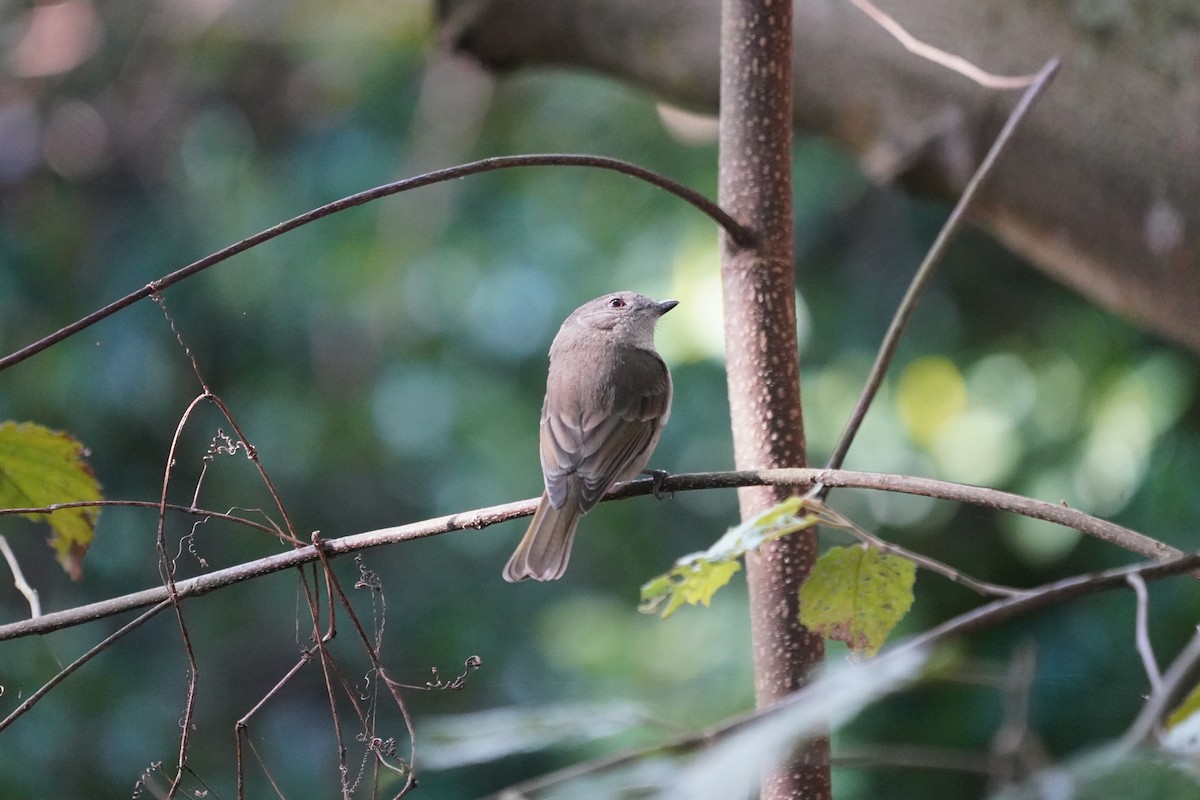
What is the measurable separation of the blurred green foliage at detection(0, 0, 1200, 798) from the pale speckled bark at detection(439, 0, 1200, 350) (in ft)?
3.84

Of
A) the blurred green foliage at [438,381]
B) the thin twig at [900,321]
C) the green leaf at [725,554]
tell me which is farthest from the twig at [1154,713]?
the blurred green foliage at [438,381]

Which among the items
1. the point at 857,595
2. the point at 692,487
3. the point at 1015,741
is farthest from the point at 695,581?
the point at 1015,741

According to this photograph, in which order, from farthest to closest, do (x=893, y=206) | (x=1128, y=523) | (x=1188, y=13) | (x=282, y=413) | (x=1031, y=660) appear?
1. (x=282, y=413)
2. (x=893, y=206)
3. (x=1128, y=523)
4. (x=1188, y=13)
5. (x=1031, y=660)

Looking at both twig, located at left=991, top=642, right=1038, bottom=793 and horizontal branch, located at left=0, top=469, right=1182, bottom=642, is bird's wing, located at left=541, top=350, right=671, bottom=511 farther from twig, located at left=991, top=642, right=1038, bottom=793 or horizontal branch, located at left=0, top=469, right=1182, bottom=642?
twig, located at left=991, top=642, right=1038, bottom=793

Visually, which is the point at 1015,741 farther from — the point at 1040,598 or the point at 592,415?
the point at 592,415

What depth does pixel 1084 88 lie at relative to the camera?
140 inches

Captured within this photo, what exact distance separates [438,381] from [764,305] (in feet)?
16.5

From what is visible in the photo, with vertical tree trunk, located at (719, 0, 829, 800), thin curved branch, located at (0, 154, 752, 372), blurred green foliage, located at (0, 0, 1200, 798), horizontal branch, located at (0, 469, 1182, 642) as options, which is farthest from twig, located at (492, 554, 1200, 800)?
blurred green foliage, located at (0, 0, 1200, 798)

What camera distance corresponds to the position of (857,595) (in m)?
1.61

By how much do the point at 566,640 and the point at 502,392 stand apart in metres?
1.62

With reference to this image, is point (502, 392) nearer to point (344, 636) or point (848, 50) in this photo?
point (344, 636)

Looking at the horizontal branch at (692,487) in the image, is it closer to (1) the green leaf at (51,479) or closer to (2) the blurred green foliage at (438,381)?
(1) the green leaf at (51,479)

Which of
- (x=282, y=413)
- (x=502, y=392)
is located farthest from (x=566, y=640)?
(x=282, y=413)

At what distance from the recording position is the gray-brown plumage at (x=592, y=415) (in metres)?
3.07
